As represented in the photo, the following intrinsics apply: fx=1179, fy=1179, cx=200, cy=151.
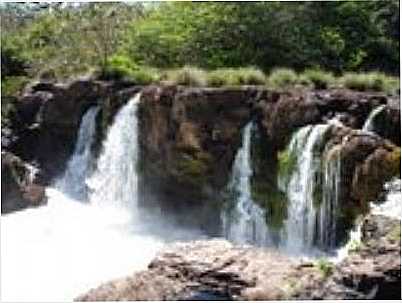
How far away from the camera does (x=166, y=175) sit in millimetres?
7137

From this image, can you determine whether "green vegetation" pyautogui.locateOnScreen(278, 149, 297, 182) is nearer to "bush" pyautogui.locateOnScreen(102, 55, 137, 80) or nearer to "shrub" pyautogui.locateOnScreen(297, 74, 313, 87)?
"shrub" pyautogui.locateOnScreen(297, 74, 313, 87)

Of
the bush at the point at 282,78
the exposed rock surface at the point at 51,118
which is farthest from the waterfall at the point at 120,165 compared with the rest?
the bush at the point at 282,78

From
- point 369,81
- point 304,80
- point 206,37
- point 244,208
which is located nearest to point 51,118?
point 244,208

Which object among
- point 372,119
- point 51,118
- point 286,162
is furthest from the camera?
point 51,118

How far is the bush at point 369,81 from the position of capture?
625cm

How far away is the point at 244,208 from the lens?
725 centimetres

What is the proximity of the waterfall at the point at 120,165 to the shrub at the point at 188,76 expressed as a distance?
2.07ft

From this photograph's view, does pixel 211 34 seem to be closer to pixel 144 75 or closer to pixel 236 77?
pixel 236 77

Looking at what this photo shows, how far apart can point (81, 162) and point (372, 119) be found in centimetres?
184

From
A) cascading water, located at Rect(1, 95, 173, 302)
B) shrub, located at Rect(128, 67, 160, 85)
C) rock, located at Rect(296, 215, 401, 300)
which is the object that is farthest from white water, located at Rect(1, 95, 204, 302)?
rock, located at Rect(296, 215, 401, 300)

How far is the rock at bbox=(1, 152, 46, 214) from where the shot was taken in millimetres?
6359

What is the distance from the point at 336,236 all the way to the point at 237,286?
1.09 m

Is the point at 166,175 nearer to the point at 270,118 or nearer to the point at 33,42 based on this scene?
the point at 270,118

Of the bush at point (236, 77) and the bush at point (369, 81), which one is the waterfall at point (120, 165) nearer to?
the bush at point (236, 77)
